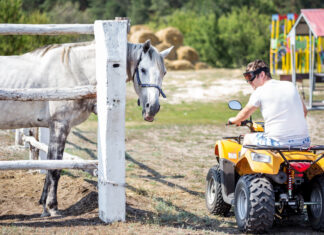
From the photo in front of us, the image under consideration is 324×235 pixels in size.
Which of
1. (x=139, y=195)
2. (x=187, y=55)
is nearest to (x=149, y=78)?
(x=139, y=195)

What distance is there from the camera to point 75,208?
20.9 feet

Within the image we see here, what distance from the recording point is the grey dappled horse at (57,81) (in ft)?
19.6

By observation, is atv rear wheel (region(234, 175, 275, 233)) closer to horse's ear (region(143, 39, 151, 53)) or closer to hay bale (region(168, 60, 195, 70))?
horse's ear (region(143, 39, 151, 53))

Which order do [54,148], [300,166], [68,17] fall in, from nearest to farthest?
[300,166] → [54,148] → [68,17]

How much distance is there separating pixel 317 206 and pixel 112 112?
7.27 ft

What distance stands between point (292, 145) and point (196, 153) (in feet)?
18.3

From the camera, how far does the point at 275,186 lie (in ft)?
18.3

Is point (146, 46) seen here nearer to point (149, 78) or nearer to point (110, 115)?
point (149, 78)

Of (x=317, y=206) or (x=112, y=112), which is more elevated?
(x=112, y=112)

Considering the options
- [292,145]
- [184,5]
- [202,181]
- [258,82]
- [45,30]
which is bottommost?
[202,181]

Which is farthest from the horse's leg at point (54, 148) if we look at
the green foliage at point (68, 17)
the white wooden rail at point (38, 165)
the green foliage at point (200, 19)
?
the green foliage at point (68, 17)

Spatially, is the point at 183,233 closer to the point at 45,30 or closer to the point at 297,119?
the point at 297,119

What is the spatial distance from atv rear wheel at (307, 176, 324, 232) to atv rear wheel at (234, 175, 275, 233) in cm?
50

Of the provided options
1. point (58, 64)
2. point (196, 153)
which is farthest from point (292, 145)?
point (196, 153)
